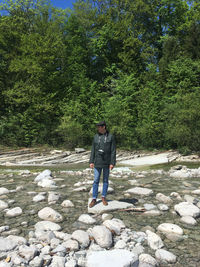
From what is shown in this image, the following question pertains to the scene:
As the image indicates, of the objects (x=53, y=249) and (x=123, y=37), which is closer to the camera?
(x=53, y=249)

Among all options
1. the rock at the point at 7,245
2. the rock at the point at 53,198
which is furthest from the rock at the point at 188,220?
the rock at the point at 7,245

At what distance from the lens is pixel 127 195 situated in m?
6.87

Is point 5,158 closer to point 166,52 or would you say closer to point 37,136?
point 37,136

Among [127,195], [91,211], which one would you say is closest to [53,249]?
[91,211]

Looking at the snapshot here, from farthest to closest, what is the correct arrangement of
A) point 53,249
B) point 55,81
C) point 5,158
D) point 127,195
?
point 55,81 → point 5,158 → point 127,195 → point 53,249

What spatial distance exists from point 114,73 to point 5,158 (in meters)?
22.6

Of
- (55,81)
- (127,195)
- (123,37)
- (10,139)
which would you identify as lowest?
(127,195)

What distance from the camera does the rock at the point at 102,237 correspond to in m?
3.75

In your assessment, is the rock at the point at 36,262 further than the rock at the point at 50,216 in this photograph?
No

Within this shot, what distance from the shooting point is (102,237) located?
384 cm

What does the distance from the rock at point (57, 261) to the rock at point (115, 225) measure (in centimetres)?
126

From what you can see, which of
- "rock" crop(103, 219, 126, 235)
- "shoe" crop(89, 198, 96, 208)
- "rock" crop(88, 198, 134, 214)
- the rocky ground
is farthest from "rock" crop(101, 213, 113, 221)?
"shoe" crop(89, 198, 96, 208)

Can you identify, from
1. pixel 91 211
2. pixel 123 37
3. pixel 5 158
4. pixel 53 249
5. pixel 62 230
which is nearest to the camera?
pixel 53 249

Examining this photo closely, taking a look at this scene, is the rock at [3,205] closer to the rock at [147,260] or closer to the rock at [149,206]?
the rock at [149,206]
